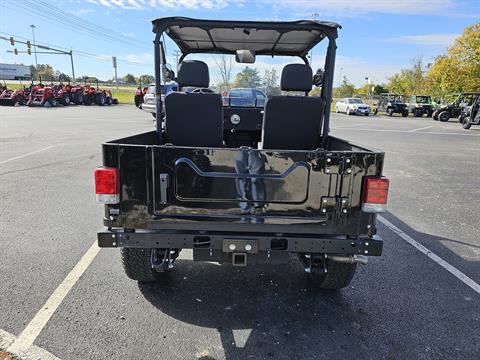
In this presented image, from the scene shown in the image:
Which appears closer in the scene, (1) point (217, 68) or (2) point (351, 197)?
(2) point (351, 197)

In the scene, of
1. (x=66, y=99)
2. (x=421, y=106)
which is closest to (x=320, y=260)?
(x=66, y=99)

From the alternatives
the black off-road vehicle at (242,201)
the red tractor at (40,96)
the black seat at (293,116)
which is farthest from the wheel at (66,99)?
the black off-road vehicle at (242,201)

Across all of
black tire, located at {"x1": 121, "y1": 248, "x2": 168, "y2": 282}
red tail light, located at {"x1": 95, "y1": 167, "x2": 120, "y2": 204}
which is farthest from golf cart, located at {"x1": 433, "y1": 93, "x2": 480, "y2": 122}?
red tail light, located at {"x1": 95, "y1": 167, "x2": 120, "y2": 204}

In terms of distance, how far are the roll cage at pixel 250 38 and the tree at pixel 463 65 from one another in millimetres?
35418

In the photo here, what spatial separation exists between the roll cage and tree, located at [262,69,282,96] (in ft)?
0.90

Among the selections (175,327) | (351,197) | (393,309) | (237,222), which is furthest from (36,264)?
(393,309)

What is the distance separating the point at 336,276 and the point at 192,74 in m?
2.53

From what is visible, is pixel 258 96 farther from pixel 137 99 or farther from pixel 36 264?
pixel 137 99

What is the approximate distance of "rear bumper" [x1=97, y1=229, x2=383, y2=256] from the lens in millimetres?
2674

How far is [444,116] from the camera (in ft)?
97.3

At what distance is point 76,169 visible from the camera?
26.2 ft

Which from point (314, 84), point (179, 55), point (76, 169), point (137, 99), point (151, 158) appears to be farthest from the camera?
point (137, 99)

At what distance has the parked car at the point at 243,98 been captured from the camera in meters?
5.35

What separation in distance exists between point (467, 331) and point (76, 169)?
756 centimetres
